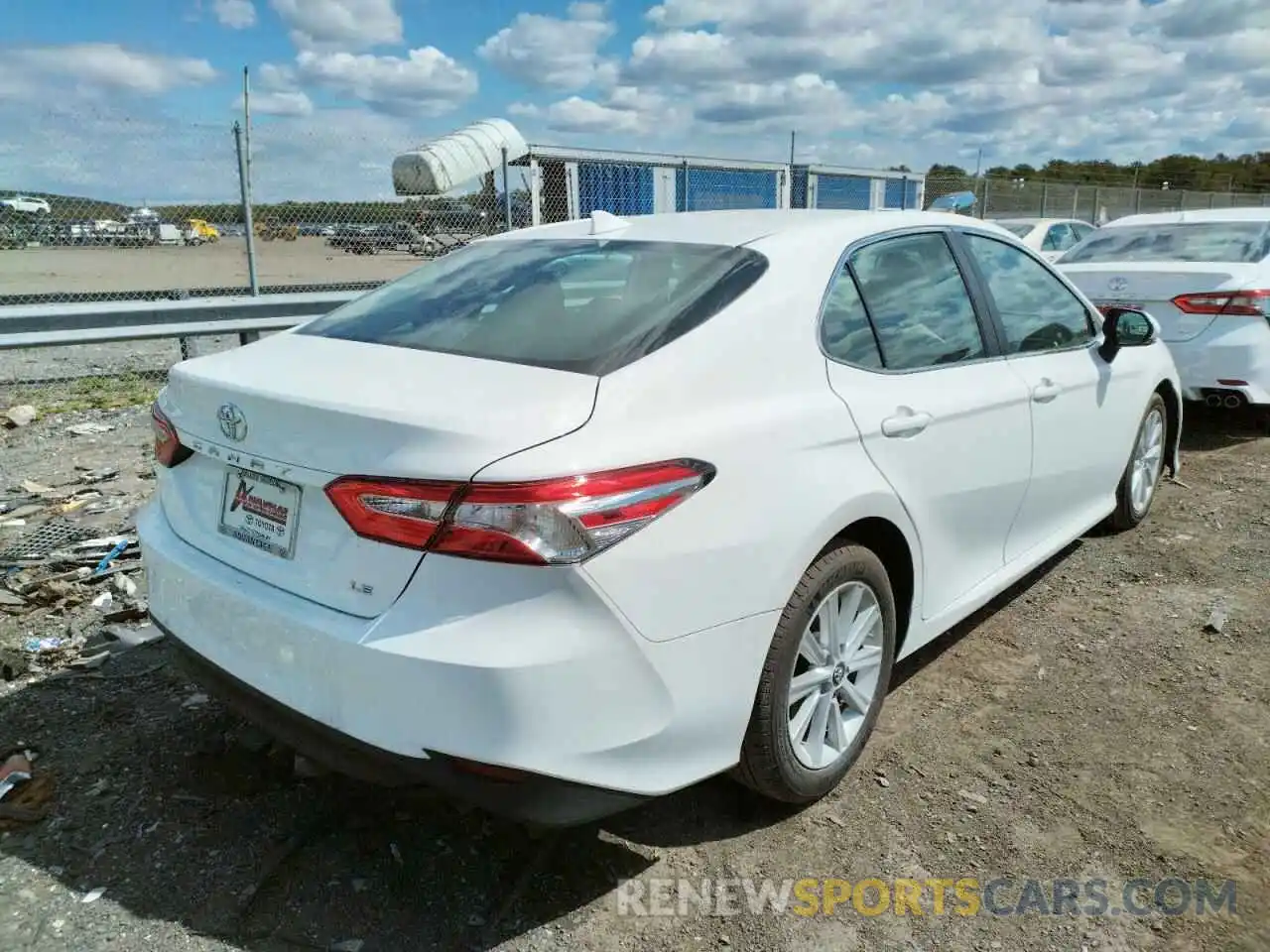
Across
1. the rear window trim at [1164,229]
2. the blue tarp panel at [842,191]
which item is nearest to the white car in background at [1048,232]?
the blue tarp panel at [842,191]

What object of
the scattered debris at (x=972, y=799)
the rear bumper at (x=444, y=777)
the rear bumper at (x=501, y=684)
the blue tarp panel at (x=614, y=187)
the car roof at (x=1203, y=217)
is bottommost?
the scattered debris at (x=972, y=799)

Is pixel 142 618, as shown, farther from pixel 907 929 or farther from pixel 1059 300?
pixel 1059 300

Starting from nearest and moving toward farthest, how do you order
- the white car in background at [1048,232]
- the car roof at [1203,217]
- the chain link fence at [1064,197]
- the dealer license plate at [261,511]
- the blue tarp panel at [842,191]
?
the dealer license plate at [261,511] < the car roof at [1203,217] < the white car in background at [1048,232] < the blue tarp panel at [842,191] < the chain link fence at [1064,197]

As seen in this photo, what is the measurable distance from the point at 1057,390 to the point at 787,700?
1.94 metres

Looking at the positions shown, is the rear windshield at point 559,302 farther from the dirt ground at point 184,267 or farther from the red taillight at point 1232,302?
the dirt ground at point 184,267

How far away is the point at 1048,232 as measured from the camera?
13406 millimetres

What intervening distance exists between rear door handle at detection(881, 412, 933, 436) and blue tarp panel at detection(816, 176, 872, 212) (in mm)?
16325

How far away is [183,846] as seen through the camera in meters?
2.54

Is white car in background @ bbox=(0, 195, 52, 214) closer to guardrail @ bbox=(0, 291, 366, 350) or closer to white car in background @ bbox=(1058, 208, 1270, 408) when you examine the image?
guardrail @ bbox=(0, 291, 366, 350)

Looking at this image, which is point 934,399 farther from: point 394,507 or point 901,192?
point 901,192

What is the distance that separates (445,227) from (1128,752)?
33.1 ft

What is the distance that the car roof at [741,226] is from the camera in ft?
9.46

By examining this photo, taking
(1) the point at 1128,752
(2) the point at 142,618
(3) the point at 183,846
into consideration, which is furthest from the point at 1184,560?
(2) the point at 142,618

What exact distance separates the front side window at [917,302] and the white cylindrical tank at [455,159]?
7984mm
